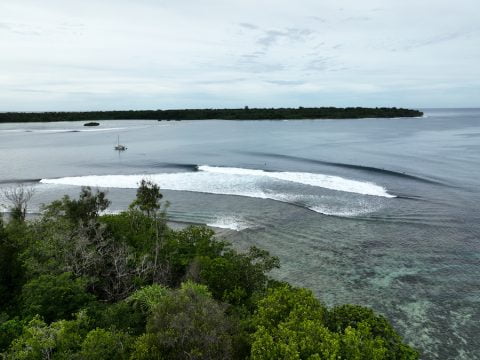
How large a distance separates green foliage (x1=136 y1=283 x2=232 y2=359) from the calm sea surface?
12.5 metres

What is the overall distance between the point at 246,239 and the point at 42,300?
19.4 meters

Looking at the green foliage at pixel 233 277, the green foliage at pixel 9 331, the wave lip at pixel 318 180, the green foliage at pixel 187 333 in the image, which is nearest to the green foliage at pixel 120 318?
the green foliage at pixel 9 331

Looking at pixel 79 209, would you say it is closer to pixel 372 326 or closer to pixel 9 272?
pixel 9 272

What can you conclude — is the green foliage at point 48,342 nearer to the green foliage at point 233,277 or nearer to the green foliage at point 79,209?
the green foliage at point 233,277

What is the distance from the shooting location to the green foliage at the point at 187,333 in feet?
46.3

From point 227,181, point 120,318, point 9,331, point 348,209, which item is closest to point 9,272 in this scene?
point 9,331

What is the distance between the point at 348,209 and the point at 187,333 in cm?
3304

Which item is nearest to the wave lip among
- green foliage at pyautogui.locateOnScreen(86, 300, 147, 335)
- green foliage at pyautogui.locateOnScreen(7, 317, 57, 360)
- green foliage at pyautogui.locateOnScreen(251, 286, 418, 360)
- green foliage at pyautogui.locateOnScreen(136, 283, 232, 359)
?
green foliage at pyautogui.locateOnScreen(251, 286, 418, 360)

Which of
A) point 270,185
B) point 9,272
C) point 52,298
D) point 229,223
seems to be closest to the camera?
point 52,298

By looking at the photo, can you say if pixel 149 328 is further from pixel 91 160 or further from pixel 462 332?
pixel 91 160

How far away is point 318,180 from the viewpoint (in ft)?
190

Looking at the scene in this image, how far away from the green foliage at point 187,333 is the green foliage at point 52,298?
6819 millimetres

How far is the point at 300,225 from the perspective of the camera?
38594 mm

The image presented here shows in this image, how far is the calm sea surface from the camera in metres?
25.0
